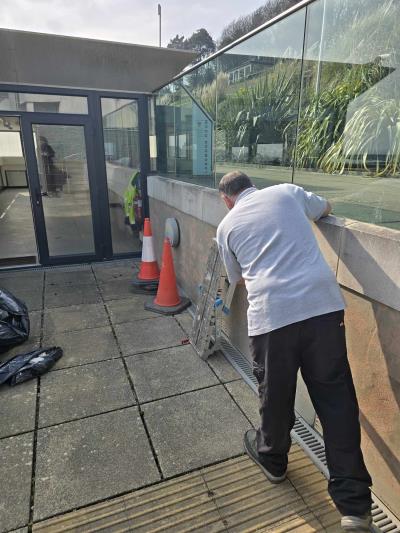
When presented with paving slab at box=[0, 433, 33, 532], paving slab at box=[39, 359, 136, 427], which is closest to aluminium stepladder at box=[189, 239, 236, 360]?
paving slab at box=[39, 359, 136, 427]

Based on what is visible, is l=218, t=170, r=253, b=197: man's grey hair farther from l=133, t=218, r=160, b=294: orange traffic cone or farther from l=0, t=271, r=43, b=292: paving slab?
l=0, t=271, r=43, b=292: paving slab

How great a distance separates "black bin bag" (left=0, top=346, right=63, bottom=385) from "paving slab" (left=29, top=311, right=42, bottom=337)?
22.0 inches

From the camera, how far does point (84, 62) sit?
5648 mm

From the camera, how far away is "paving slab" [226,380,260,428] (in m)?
2.77

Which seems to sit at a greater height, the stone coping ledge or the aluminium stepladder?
the stone coping ledge

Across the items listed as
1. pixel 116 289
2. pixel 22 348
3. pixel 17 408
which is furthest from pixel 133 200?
pixel 17 408

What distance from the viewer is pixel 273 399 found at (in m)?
2.03

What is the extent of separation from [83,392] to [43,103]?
4.86m

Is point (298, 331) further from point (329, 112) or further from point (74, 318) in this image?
point (74, 318)

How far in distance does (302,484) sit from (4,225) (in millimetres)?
8415

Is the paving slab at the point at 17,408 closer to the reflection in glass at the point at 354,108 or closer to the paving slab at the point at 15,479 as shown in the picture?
the paving slab at the point at 15,479

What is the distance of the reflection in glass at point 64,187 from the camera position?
6059 mm

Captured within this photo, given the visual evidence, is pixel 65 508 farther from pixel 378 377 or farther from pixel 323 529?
pixel 378 377

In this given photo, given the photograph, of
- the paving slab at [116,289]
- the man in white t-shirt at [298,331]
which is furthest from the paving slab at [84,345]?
the man in white t-shirt at [298,331]
